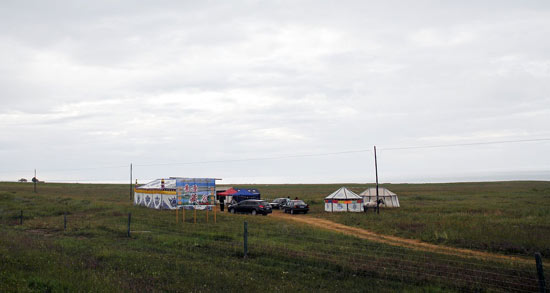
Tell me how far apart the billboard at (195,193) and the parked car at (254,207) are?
889 centimetres

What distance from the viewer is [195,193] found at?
1110 inches

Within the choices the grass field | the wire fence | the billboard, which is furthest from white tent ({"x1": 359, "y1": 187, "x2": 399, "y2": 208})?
the wire fence

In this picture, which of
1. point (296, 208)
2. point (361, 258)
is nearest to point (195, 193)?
point (296, 208)

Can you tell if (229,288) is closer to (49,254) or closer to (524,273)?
(49,254)

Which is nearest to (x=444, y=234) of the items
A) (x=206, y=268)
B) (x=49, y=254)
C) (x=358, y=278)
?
(x=358, y=278)

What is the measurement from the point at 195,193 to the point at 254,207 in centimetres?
1027

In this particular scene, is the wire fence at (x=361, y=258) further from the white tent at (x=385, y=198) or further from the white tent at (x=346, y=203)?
the white tent at (x=385, y=198)

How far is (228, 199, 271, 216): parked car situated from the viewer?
121 ft

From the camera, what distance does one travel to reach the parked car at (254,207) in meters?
36.8

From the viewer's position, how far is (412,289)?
32.2 feet

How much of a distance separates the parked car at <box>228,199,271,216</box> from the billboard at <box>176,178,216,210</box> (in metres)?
8.89

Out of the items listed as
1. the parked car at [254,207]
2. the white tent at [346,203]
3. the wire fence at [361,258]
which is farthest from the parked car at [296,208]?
the wire fence at [361,258]

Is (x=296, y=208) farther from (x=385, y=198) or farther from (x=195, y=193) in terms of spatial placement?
(x=195, y=193)

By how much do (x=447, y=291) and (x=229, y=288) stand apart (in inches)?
221
